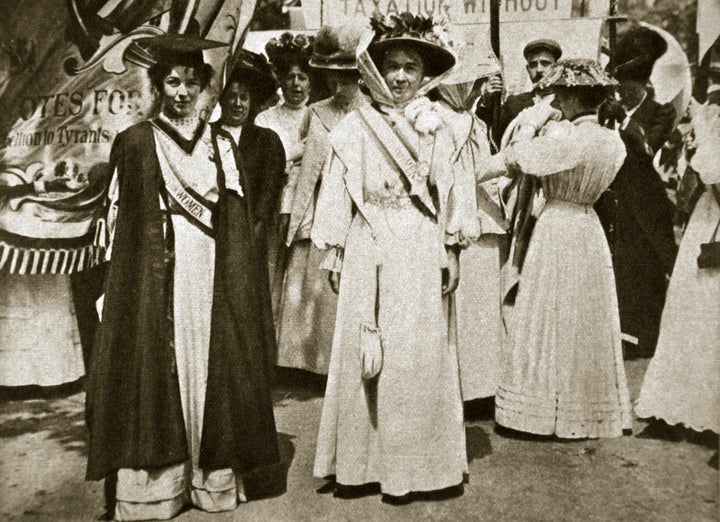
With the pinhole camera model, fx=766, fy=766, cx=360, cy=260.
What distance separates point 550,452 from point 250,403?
1234 millimetres

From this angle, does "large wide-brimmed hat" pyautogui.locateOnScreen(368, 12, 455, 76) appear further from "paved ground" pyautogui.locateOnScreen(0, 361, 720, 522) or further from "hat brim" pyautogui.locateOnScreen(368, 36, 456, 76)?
"paved ground" pyautogui.locateOnScreen(0, 361, 720, 522)

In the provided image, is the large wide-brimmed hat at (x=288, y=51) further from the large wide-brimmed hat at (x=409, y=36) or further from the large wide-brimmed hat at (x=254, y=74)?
the large wide-brimmed hat at (x=409, y=36)

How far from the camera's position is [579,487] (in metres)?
2.80

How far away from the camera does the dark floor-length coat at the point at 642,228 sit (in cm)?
305

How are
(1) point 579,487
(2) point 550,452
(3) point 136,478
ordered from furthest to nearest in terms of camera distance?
1. (2) point 550,452
2. (1) point 579,487
3. (3) point 136,478

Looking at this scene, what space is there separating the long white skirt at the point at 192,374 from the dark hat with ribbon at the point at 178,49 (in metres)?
0.54

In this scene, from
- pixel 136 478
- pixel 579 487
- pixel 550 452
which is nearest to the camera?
pixel 136 478

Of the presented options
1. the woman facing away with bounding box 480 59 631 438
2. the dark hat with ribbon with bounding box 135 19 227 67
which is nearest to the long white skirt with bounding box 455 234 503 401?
the woman facing away with bounding box 480 59 631 438

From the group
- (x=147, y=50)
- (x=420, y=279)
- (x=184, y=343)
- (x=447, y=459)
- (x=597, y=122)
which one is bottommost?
(x=447, y=459)

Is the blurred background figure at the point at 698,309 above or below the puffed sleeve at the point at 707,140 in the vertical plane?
below

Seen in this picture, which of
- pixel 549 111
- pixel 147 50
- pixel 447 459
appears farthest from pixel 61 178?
pixel 549 111

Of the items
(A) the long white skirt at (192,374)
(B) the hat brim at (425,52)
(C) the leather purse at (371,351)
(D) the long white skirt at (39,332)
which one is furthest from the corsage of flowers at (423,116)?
(D) the long white skirt at (39,332)

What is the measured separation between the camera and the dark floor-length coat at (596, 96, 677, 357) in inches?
120

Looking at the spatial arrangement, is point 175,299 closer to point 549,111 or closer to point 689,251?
point 549,111
